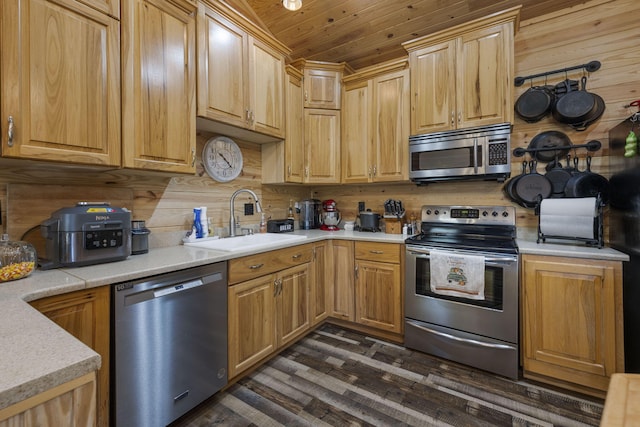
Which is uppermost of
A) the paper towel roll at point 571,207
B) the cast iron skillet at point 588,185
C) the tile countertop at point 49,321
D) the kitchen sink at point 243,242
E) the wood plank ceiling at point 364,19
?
the wood plank ceiling at point 364,19

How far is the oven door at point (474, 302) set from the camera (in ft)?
6.18

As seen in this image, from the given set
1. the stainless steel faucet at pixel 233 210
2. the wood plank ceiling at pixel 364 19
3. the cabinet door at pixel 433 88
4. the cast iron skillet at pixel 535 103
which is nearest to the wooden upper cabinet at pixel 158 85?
the stainless steel faucet at pixel 233 210

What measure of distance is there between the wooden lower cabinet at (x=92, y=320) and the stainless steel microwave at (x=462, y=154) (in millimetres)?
2311

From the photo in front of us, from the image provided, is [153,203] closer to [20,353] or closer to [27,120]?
[27,120]

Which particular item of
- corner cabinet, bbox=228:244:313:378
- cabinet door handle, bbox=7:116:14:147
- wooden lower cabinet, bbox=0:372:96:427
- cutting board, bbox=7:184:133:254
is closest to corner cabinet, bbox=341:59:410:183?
corner cabinet, bbox=228:244:313:378

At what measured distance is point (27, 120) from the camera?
117 centimetres

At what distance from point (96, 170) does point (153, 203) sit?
0.43 m

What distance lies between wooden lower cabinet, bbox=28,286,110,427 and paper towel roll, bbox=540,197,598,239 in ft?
8.68

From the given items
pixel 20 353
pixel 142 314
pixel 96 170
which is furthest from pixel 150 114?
pixel 20 353

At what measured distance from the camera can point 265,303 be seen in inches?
77.5

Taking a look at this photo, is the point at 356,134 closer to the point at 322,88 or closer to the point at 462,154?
the point at 322,88

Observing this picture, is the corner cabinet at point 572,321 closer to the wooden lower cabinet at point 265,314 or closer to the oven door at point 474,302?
the oven door at point 474,302

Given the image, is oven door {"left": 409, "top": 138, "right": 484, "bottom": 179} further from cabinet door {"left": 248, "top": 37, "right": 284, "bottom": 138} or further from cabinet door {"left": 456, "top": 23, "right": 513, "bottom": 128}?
cabinet door {"left": 248, "top": 37, "right": 284, "bottom": 138}

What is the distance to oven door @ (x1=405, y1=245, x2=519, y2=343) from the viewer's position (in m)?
1.88
